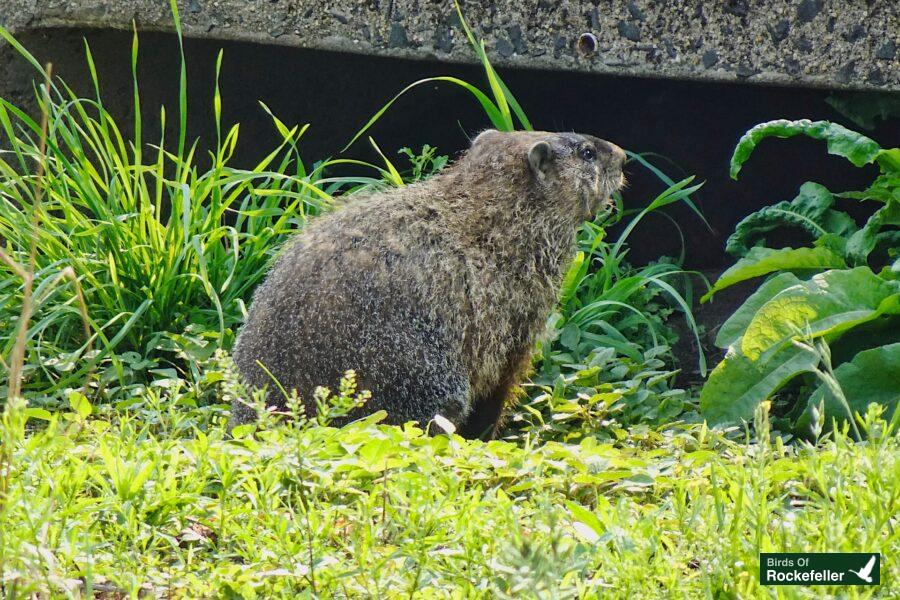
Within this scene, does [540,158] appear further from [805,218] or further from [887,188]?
[887,188]

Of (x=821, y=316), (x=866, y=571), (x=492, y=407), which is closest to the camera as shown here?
(x=866, y=571)

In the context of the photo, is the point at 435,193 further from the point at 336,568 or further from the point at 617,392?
the point at 336,568

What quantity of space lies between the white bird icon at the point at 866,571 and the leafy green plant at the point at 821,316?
68.0 inches

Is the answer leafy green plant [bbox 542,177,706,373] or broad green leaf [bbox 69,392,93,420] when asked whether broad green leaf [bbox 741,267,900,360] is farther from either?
broad green leaf [bbox 69,392,93,420]

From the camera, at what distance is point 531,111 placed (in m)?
6.68

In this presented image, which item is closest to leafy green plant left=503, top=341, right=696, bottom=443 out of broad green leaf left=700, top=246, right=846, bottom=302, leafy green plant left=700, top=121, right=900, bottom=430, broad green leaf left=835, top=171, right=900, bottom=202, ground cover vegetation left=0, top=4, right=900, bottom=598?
ground cover vegetation left=0, top=4, right=900, bottom=598

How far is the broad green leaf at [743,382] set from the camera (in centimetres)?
402

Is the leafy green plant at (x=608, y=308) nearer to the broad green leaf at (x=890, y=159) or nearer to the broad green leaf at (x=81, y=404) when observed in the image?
the broad green leaf at (x=890, y=159)

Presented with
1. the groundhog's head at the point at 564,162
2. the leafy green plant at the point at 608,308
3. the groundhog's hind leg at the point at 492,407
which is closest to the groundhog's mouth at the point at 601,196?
the groundhog's head at the point at 564,162

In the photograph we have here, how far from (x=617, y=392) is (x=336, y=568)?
212 centimetres

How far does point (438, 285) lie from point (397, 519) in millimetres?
1847

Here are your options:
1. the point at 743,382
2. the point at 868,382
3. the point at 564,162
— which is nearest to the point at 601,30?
the point at 564,162

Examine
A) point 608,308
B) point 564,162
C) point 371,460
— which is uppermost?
point 564,162

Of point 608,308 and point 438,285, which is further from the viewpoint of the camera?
point 608,308
